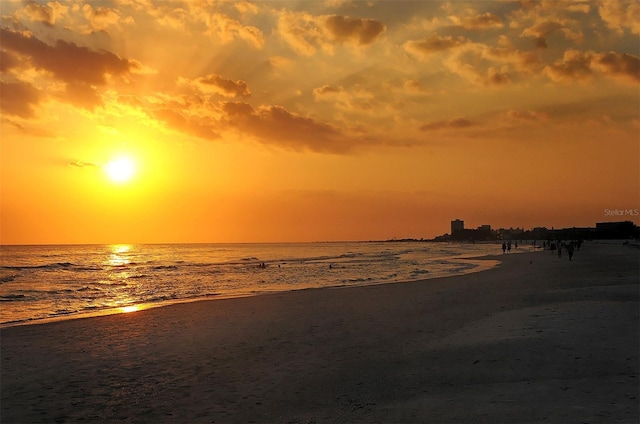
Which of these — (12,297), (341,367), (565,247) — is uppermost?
(565,247)

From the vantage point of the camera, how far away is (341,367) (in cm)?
1230

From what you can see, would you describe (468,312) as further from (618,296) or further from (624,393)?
(624,393)

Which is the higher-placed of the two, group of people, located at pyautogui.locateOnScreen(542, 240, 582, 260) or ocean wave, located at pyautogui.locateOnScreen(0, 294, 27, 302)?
group of people, located at pyautogui.locateOnScreen(542, 240, 582, 260)

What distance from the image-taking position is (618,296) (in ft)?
66.2

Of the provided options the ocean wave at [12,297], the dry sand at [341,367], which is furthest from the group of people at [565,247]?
the ocean wave at [12,297]

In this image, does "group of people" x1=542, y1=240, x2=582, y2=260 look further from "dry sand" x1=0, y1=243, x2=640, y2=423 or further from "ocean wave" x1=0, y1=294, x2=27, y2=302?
"ocean wave" x1=0, y1=294, x2=27, y2=302

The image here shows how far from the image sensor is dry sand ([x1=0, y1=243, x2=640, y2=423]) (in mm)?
8977

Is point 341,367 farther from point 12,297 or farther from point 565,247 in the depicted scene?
point 565,247

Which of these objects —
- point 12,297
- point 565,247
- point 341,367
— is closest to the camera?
point 341,367

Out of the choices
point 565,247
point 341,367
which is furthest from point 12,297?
point 565,247

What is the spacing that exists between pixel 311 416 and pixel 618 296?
1704 centimetres

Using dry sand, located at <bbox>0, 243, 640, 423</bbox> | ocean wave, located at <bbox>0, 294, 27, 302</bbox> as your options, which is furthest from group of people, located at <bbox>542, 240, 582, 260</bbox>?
ocean wave, located at <bbox>0, 294, 27, 302</bbox>

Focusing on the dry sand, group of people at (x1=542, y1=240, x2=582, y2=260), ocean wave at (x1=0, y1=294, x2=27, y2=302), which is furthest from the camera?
group of people at (x1=542, y1=240, x2=582, y2=260)

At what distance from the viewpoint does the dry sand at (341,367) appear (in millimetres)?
8977
